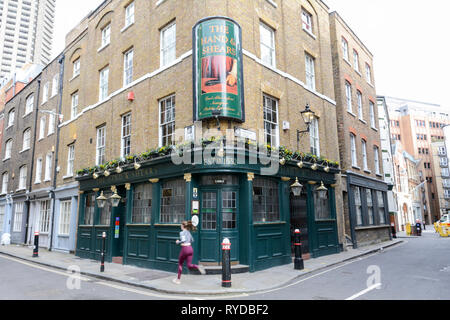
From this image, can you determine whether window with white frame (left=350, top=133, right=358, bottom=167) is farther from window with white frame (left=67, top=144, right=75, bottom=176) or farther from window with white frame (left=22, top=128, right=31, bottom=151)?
window with white frame (left=22, top=128, right=31, bottom=151)

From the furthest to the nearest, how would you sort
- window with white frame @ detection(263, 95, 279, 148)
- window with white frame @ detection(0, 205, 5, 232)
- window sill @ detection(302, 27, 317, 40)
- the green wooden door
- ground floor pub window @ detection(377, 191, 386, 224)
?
window with white frame @ detection(0, 205, 5, 232)
ground floor pub window @ detection(377, 191, 386, 224)
window sill @ detection(302, 27, 317, 40)
window with white frame @ detection(263, 95, 279, 148)
the green wooden door

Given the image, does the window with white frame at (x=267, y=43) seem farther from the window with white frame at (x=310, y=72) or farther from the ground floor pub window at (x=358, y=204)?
the ground floor pub window at (x=358, y=204)

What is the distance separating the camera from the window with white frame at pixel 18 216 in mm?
23016

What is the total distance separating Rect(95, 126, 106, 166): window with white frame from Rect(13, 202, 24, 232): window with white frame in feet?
39.6

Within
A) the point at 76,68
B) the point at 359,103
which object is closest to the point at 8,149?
the point at 76,68

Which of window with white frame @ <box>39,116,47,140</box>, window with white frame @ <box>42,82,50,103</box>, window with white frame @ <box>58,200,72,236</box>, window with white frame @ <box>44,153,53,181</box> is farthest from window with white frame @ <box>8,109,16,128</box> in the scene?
window with white frame @ <box>58,200,72,236</box>

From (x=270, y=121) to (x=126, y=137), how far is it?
21.6 ft

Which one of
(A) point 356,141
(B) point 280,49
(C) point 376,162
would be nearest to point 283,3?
(B) point 280,49

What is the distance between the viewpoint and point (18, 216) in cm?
2344

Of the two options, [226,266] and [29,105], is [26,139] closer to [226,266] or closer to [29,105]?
[29,105]

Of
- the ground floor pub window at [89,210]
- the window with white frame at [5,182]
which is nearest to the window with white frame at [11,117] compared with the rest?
the window with white frame at [5,182]

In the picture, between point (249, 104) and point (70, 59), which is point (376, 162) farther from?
point (70, 59)

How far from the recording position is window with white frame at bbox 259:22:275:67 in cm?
1249
